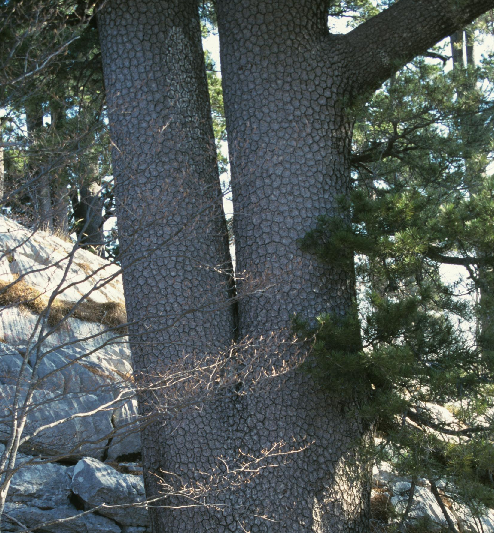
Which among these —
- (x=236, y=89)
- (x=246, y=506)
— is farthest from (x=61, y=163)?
(x=246, y=506)

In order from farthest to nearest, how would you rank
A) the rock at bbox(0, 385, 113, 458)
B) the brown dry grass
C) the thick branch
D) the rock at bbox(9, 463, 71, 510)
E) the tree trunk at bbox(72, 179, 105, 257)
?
the brown dry grass
the rock at bbox(0, 385, 113, 458)
the thick branch
the rock at bbox(9, 463, 71, 510)
the tree trunk at bbox(72, 179, 105, 257)

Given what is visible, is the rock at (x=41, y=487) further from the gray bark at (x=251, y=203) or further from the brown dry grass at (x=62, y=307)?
the brown dry grass at (x=62, y=307)

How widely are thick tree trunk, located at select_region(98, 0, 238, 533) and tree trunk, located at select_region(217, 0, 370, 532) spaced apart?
0.85ft

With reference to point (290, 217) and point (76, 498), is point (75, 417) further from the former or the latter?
point (290, 217)

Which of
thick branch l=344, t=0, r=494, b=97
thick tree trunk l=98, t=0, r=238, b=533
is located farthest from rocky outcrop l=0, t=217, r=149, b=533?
thick branch l=344, t=0, r=494, b=97

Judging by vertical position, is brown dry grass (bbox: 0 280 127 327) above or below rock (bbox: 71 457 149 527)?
above

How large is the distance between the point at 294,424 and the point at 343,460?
0.51 m

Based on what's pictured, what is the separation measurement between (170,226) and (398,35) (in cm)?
260

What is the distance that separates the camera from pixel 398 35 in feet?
17.5

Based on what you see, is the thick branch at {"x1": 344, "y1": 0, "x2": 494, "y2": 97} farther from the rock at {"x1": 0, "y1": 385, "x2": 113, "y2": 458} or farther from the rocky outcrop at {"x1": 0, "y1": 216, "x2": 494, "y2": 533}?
the rock at {"x1": 0, "y1": 385, "x2": 113, "y2": 458}

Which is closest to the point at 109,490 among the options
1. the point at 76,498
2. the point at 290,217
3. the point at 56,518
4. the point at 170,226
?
the point at 76,498

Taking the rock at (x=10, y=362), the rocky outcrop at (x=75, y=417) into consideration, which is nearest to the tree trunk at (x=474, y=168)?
the rocky outcrop at (x=75, y=417)

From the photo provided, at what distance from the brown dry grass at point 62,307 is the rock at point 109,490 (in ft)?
5.58

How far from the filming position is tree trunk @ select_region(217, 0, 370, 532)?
15.6 ft
